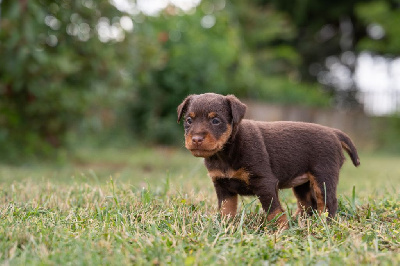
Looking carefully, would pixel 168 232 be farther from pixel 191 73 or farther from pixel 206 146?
pixel 191 73

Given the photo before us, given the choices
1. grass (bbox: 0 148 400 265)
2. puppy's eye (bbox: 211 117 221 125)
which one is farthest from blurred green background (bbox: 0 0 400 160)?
puppy's eye (bbox: 211 117 221 125)

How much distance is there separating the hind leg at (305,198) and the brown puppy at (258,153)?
1.5 inches

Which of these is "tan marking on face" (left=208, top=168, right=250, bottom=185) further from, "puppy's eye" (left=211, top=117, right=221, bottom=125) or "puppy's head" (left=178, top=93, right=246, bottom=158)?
"puppy's eye" (left=211, top=117, right=221, bottom=125)

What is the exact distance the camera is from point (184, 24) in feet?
58.6

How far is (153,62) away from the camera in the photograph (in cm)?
1216

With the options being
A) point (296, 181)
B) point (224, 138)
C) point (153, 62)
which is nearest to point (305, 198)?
point (296, 181)

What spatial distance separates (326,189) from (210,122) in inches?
55.4

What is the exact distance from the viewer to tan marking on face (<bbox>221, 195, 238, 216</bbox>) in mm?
4754

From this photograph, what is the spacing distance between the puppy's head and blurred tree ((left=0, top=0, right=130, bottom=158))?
5.58 metres

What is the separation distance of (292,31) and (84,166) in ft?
56.9

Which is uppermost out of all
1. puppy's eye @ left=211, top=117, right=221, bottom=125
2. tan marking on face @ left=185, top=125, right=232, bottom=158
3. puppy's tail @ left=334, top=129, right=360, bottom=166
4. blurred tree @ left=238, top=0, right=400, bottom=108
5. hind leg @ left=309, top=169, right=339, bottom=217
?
blurred tree @ left=238, top=0, right=400, bottom=108

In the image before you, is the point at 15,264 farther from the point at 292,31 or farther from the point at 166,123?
the point at 292,31

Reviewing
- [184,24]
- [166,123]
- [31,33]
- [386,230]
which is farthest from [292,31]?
[386,230]

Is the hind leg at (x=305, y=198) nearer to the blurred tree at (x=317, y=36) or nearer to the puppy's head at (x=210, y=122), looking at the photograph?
the puppy's head at (x=210, y=122)
